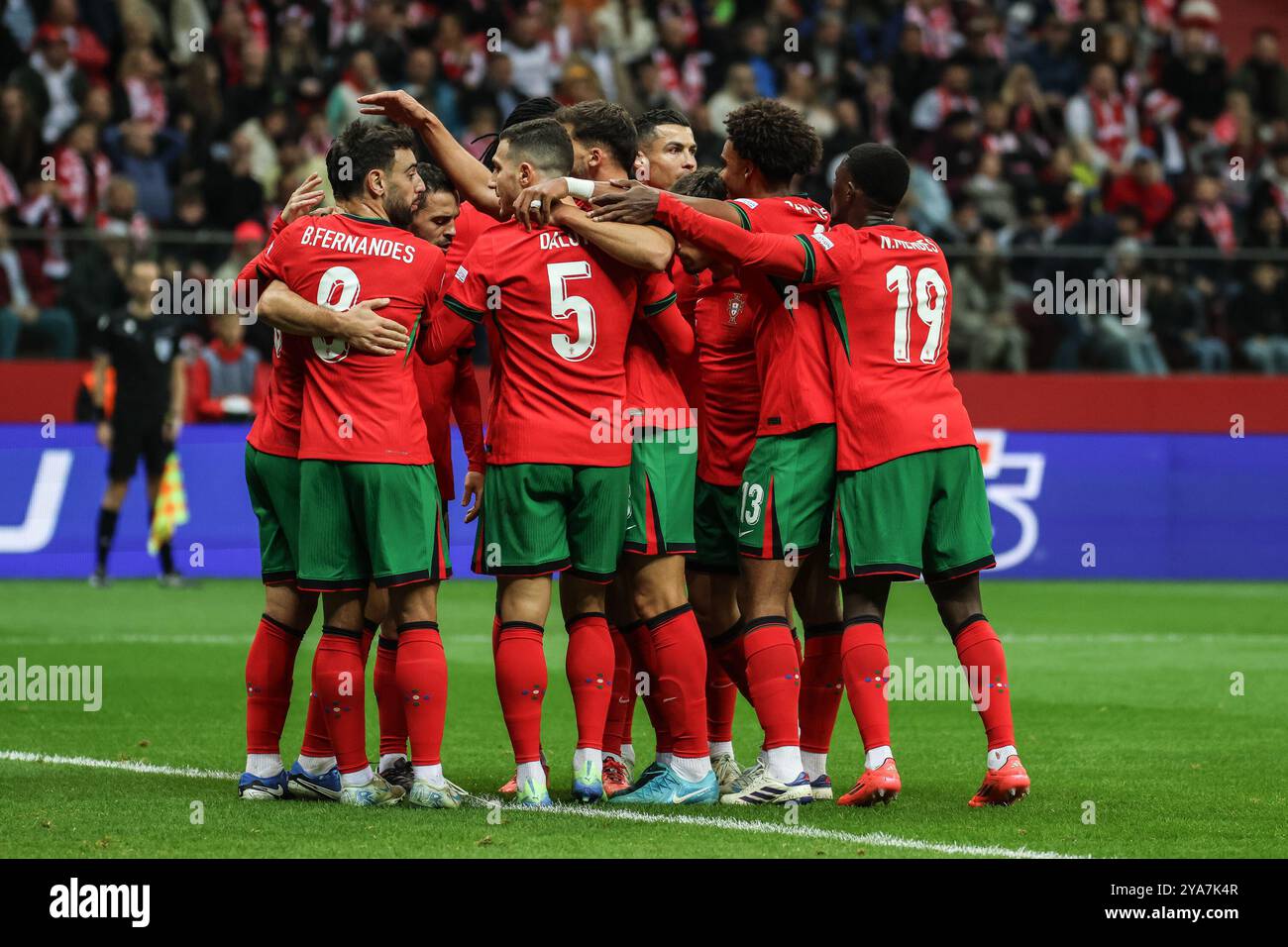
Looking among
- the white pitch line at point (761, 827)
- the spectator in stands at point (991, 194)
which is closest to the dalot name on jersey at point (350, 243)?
the white pitch line at point (761, 827)

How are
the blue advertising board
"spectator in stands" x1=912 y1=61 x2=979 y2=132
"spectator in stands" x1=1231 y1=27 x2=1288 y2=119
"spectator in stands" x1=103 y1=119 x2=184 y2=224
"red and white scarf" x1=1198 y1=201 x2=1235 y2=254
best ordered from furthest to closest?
"spectator in stands" x1=1231 y1=27 x2=1288 y2=119, "spectator in stands" x1=912 y1=61 x2=979 y2=132, "red and white scarf" x1=1198 y1=201 x2=1235 y2=254, "spectator in stands" x1=103 y1=119 x2=184 y2=224, the blue advertising board

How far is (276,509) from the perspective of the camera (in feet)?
22.9

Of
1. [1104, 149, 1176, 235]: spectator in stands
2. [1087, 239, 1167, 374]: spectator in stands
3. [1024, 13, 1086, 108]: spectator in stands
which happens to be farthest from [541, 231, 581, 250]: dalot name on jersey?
[1024, 13, 1086, 108]: spectator in stands

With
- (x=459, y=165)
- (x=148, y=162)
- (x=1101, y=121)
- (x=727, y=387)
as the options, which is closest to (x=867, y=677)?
(x=727, y=387)

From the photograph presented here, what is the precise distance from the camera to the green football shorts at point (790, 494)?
6883 mm

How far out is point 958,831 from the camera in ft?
20.5

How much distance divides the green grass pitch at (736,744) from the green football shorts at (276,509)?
855mm

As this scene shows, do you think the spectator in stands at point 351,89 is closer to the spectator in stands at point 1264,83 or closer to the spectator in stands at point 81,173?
the spectator in stands at point 81,173

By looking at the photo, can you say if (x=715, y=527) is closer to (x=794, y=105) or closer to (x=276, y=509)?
(x=276, y=509)

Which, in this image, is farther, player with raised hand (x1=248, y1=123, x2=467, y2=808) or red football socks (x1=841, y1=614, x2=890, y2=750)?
red football socks (x1=841, y1=614, x2=890, y2=750)

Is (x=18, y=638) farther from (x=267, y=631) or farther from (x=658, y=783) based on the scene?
(x=658, y=783)

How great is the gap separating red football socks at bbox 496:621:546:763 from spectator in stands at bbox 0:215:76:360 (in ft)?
36.3

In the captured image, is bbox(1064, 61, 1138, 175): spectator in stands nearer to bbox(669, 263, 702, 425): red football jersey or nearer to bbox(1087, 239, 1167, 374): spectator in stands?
bbox(1087, 239, 1167, 374): spectator in stands

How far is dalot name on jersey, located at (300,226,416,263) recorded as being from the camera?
22.2 ft
